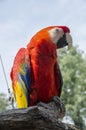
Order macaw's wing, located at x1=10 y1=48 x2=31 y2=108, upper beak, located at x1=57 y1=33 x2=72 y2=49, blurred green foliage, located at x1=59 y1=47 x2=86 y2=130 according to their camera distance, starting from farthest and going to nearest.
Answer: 1. blurred green foliage, located at x1=59 y1=47 x2=86 y2=130
2. upper beak, located at x1=57 y1=33 x2=72 y2=49
3. macaw's wing, located at x1=10 y1=48 x2=31 y2=108

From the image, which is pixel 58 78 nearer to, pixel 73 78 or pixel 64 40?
pixel 64 40

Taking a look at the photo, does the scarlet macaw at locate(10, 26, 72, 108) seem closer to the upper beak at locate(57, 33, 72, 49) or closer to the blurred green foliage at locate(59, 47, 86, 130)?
the upper beak at locate(57, 33, 72, 49)

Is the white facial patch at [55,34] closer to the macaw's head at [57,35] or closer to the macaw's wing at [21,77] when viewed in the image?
the macaw's head at [57,35]

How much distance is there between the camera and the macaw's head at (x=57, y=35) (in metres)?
3.30

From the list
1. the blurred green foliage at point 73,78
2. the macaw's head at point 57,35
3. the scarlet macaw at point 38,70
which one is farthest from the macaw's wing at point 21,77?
the blurred green foliage at point 73,78

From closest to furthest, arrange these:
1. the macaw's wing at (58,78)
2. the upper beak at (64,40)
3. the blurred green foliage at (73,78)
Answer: the macaw's wing at (58,78)
the upper beak at (64,40)
the blurred green foliage at (73,78)

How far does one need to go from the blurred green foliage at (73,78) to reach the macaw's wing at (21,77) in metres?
A: 16.5

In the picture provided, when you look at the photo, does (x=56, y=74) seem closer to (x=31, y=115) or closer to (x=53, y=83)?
(x=53, y=83)

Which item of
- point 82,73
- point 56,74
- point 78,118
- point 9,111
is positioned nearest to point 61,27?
point 56,74

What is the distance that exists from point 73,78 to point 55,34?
17920 mm

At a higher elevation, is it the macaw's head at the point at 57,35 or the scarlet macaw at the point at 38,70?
the macaw's head at the point at 57,35

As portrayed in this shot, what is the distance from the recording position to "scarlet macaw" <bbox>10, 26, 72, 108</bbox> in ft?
10.2

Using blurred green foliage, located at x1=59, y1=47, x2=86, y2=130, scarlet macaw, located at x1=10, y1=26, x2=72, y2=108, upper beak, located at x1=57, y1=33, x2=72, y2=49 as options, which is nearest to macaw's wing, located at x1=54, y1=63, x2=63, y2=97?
scarlet macaw, located at x1=10, y1=26, x2=72, y2=108

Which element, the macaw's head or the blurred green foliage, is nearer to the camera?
the macaw's head
